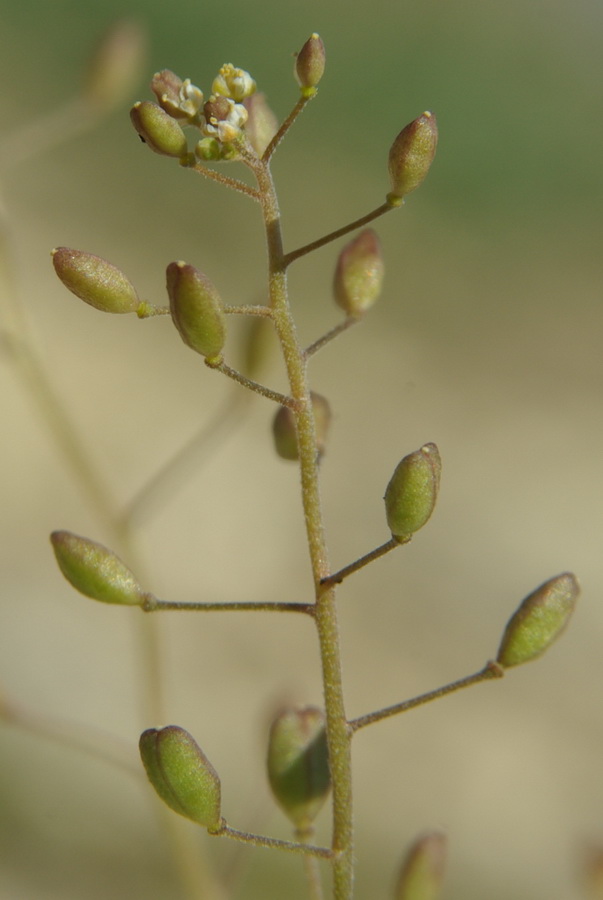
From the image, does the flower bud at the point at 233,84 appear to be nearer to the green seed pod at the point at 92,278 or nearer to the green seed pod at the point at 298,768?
the green seed pod at the point at 92,278

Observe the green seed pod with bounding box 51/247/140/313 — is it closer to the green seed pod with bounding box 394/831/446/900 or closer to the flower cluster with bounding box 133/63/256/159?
the flower cluster with bounding box 133/63/256/159

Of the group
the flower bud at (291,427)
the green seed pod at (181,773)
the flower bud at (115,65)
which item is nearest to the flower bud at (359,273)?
the flower bud at (291,427)

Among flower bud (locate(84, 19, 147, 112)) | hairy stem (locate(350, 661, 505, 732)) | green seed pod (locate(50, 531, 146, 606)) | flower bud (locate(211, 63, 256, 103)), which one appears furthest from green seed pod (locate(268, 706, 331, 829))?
flower bud (locate(84, 19, 147, 112))

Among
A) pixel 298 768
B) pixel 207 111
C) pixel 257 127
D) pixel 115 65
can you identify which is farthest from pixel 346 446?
pixel 207 111

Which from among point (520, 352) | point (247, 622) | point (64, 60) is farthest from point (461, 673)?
point (64, 60)

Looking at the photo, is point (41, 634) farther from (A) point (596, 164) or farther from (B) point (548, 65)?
(B) point (548, 65)

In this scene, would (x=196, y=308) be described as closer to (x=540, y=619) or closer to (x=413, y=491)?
(x=413, y=491)
